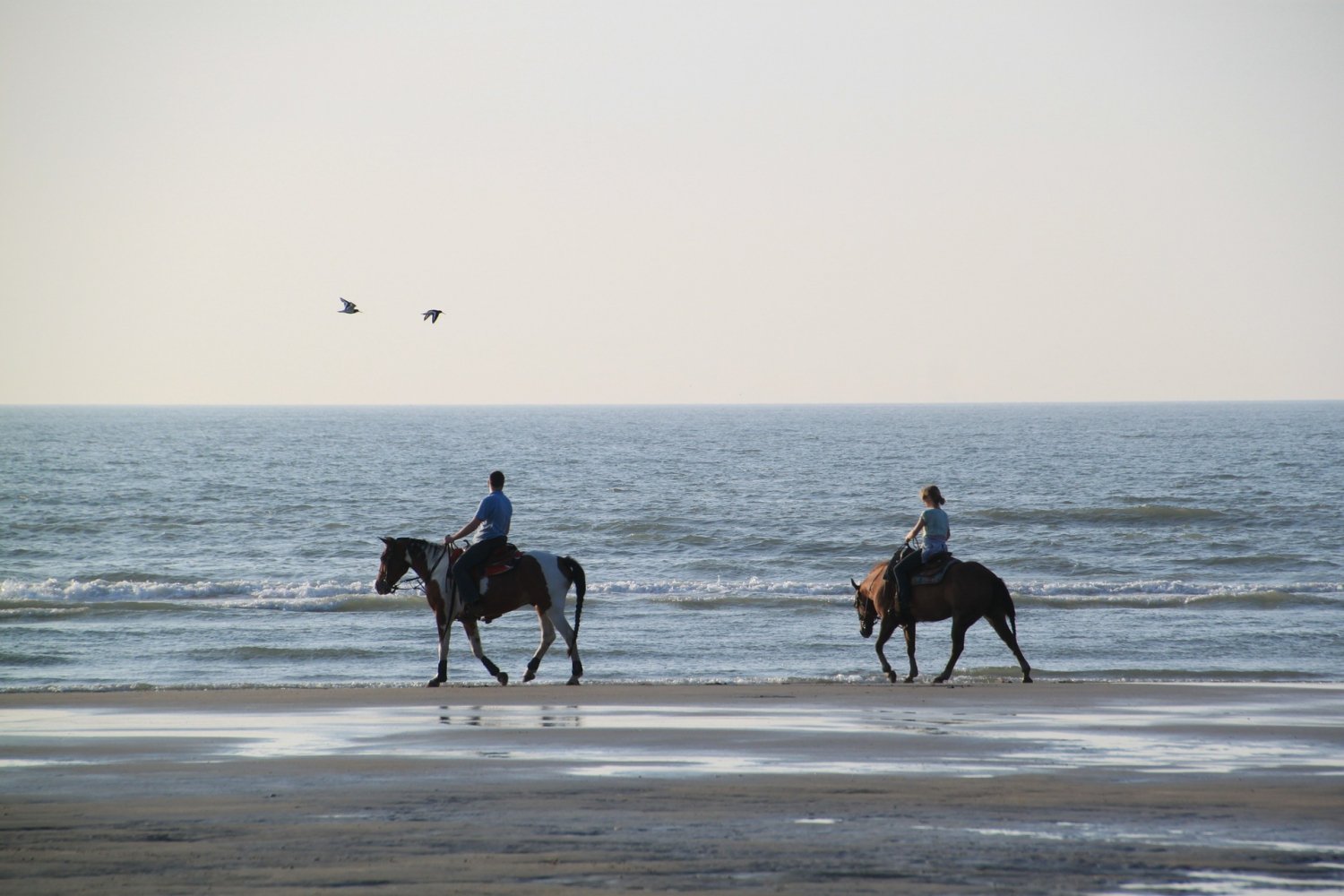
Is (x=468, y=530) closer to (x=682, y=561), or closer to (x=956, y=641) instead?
(x=956, y=641)

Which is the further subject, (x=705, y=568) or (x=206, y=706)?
(x=705, y=568)

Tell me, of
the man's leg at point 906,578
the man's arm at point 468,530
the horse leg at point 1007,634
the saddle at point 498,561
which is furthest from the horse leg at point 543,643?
the horse leg at point 1007,634

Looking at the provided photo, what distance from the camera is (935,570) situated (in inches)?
620

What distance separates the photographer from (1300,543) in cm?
3922

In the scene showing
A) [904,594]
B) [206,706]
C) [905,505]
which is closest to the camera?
[206,706]

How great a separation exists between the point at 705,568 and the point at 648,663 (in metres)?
15.0

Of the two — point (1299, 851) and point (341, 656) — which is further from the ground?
point (1299, 851)

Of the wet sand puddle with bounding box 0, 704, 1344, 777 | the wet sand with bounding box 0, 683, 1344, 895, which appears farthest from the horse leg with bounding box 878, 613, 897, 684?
the wet sand puddle with bounding box 0, 704, 1344, 777

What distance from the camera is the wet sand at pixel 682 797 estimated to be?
702cm

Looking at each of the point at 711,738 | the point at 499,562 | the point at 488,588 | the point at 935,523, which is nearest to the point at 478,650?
the point at 488,588

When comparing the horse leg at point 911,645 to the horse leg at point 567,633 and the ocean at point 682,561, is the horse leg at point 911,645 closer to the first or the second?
the ocean at point 682,561

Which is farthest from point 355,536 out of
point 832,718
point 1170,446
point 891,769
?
point 1170,446

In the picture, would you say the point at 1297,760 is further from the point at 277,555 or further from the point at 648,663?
the point at 277,555

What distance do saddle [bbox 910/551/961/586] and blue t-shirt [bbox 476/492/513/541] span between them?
4904mm
